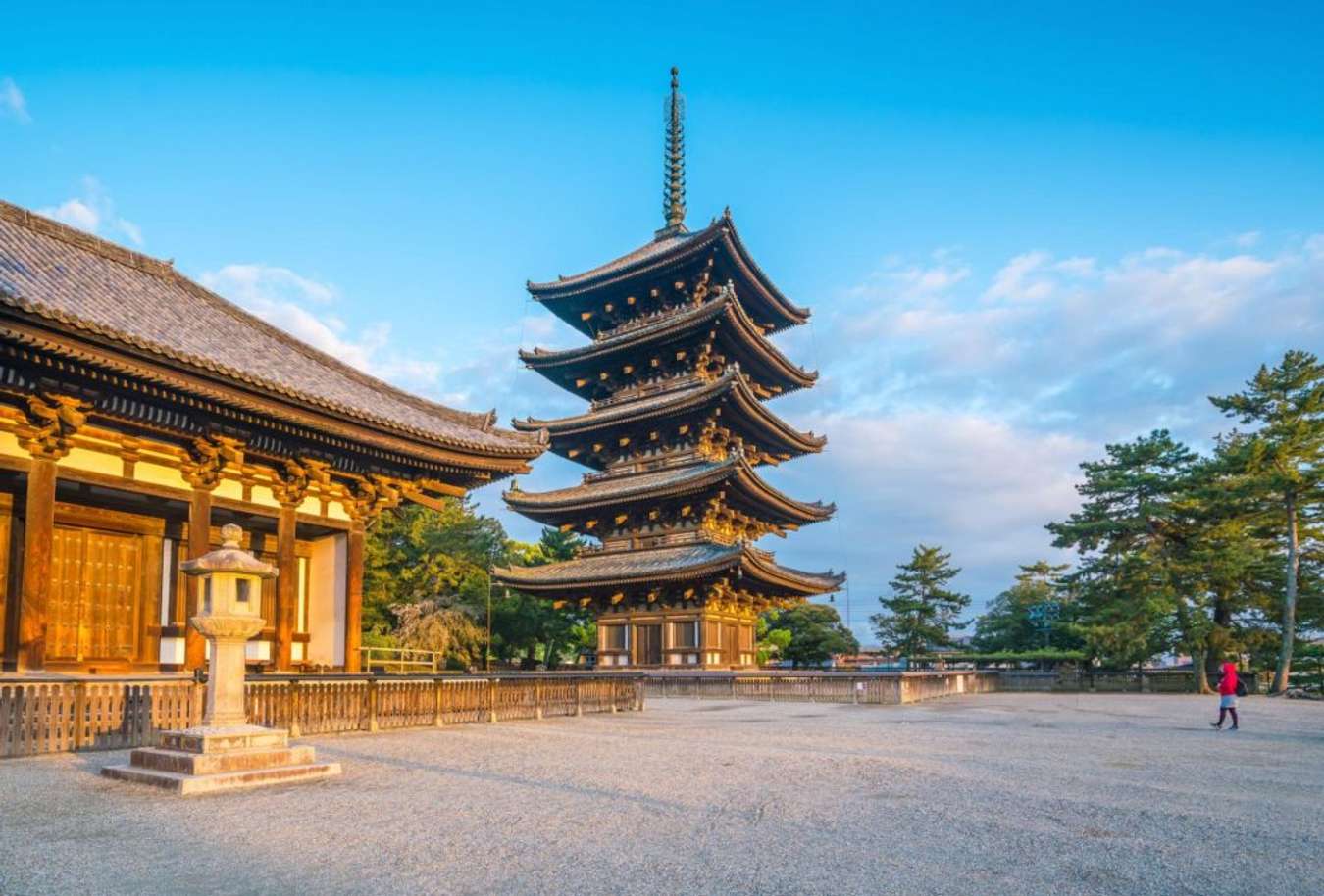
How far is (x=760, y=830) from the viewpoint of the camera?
7.46 metres

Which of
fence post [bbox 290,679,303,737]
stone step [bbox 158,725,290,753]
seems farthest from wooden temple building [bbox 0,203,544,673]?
stone step [bbox 158,725,290,753]

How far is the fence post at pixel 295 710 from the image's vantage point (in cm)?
1388

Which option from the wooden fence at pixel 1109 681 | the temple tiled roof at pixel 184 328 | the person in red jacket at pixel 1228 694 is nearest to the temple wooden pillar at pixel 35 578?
the temple tiled roof at pixel 184 328

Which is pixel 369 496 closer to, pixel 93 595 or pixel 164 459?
pixel 164 459

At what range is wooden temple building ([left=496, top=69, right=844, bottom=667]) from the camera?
3294cm

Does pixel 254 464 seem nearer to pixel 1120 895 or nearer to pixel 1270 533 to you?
pixel 1120 895

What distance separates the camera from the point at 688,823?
25.4ft

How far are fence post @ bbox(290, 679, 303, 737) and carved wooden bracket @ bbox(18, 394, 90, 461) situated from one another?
5.03 metres

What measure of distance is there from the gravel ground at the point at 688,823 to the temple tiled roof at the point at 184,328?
223 inches

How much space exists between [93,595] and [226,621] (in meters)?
7.60

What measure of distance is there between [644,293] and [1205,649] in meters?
28.3

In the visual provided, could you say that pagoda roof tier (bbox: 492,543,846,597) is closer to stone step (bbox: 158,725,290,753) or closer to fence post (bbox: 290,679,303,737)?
fence post (bbox: 290,679,303,737)

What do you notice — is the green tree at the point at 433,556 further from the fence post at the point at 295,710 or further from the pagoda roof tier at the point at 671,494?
the fence post at the point at 295,710

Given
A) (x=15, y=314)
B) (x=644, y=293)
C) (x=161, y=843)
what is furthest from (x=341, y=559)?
(x=644, y=293)
